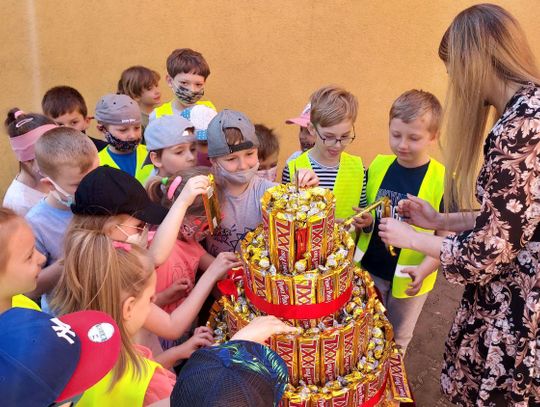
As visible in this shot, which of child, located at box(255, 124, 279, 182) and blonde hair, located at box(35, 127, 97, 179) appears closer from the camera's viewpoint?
blonde hair, located at box(35, 127, 97, 179)

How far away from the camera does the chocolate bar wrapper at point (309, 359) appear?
5.34 feet

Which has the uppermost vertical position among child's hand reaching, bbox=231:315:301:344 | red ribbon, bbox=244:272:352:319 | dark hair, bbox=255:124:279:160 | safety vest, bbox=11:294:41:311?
dark hair, bbox=255:124:279:160

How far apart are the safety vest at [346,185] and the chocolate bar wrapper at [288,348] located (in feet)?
4.37

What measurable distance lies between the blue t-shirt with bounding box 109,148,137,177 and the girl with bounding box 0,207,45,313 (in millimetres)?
1640

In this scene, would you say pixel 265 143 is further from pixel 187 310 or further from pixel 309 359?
pixel 309 359

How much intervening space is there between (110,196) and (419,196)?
174 cm

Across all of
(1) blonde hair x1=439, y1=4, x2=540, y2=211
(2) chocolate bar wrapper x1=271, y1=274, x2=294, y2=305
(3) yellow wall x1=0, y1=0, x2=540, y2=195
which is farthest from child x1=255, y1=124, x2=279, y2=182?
(3) yellow wall x1=0, y1=0, x2=540, y2=195

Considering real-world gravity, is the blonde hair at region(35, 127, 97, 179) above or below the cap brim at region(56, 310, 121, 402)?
above

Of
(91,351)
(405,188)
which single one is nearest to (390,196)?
(405,188)

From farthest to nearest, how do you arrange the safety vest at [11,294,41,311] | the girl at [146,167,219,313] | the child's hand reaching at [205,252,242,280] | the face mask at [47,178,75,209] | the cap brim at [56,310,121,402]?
1. the face mask at [47,178,75,209]
2. the girl at [146,167,219,313]
3. the child's hand reaching at [205,252,242,280]
4. the safety vest at [11,294,41,311]
5. the cap brim at [56,310,121,402]

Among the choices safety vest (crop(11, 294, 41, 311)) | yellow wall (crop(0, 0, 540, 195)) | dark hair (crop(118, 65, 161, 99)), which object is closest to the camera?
safety vest (crop(11, 294, 41, 311))

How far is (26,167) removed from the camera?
2959mm

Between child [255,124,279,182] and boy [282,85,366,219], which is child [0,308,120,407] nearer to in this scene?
boy [282,85,366,219]

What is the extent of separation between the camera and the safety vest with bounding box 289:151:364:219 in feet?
9.49
